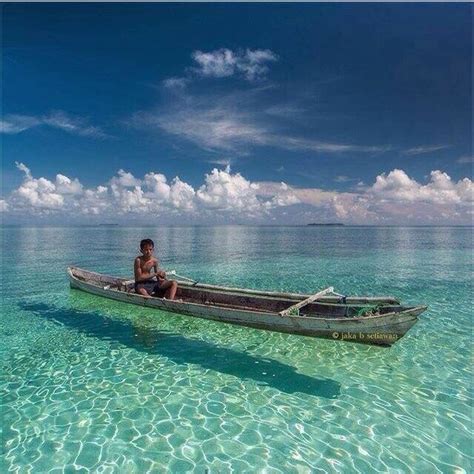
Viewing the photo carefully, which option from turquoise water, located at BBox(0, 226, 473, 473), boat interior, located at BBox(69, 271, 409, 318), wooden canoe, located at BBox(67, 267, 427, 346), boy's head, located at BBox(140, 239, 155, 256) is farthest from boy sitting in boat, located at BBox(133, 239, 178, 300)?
turquoise water, located at BBox(0, 226, 473, 473)

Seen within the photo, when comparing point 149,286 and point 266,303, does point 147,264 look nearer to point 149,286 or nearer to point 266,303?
point 149,286

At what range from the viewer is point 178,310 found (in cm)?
1283

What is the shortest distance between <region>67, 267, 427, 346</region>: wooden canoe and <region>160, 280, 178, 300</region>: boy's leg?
89cm

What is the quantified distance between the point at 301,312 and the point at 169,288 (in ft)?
18.3

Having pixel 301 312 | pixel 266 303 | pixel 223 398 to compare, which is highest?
pixel 266 303

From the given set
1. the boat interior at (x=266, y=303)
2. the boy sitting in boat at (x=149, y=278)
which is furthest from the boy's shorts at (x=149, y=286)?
the boat interior at (x=266, y=303)

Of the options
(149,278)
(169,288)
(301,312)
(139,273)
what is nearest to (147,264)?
(139,273)

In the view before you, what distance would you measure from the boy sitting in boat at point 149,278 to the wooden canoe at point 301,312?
30.9 inches

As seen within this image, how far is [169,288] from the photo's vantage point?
14.4 metres

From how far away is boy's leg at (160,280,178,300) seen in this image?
14.3 meters

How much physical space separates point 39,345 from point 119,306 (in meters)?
5.29

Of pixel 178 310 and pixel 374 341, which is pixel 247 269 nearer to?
pixel 178 310

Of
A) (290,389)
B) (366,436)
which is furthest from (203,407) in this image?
(366,436)

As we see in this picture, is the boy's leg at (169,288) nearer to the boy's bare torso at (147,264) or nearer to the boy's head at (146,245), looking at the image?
the boy's bare torso at (147,264)
